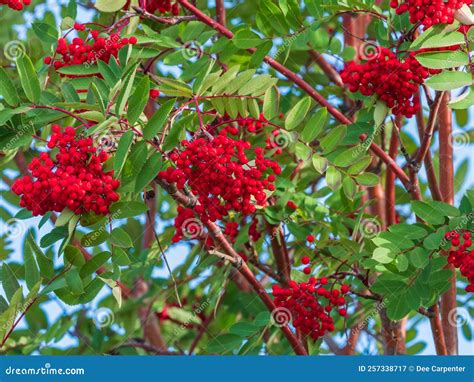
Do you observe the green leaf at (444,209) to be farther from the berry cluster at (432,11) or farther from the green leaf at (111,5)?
the green leaf at (111,5)

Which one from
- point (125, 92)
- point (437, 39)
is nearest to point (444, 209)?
point (437, 39)

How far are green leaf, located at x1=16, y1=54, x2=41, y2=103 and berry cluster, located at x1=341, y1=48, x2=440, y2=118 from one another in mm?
860

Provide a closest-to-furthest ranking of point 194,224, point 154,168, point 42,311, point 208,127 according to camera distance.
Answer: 1. point 154,168
2. point 208,127
3. point 194,224
4. point 42,311

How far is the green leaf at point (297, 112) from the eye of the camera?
2.63 m

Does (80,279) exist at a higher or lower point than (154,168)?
lower

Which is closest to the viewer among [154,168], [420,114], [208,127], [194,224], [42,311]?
[154,168]

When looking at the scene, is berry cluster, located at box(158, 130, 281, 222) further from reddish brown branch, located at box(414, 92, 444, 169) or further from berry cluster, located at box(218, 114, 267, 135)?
reddish brown branch, located at box(414, 92, 444, 169)

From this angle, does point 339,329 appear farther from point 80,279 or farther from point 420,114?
point 80,279

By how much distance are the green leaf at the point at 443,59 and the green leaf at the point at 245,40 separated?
556mm

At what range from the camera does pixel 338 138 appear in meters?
2.68

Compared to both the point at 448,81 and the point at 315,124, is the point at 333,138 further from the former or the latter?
the point at 448,81

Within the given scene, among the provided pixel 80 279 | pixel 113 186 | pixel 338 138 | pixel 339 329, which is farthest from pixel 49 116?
pixel 339 329

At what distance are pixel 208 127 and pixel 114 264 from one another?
45cm

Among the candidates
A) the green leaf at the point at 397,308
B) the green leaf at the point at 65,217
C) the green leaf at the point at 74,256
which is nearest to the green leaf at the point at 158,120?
the green leaf at the point at 65,217
